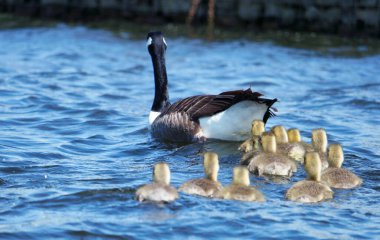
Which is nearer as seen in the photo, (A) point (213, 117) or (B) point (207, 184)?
(B) point (207, 184)

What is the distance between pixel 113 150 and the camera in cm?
1060

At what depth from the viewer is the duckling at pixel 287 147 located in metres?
9.30

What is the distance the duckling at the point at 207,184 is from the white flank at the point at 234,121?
2792 millimetres

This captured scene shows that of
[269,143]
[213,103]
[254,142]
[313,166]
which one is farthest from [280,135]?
[313,166]

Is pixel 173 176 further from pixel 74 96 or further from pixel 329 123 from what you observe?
pixel 74 96

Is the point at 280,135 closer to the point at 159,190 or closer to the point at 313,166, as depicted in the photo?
the point at 313,166

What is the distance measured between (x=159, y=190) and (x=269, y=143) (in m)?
1.93

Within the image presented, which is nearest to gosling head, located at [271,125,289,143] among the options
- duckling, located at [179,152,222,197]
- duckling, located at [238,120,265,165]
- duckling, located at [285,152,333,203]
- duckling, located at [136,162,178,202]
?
duckling, located at [238,120,265,165]

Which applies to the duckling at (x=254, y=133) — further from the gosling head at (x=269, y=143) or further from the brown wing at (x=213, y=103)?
the gosling head at (x=269, y=143)

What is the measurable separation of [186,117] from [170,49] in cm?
846

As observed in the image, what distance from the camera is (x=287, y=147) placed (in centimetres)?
938

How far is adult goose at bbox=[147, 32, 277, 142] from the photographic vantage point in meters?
10.5

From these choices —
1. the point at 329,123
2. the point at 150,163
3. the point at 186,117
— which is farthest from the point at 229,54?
the point at 150,163

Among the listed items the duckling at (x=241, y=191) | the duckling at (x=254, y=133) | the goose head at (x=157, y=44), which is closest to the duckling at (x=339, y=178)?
the duckling at (x=241, y=191)
